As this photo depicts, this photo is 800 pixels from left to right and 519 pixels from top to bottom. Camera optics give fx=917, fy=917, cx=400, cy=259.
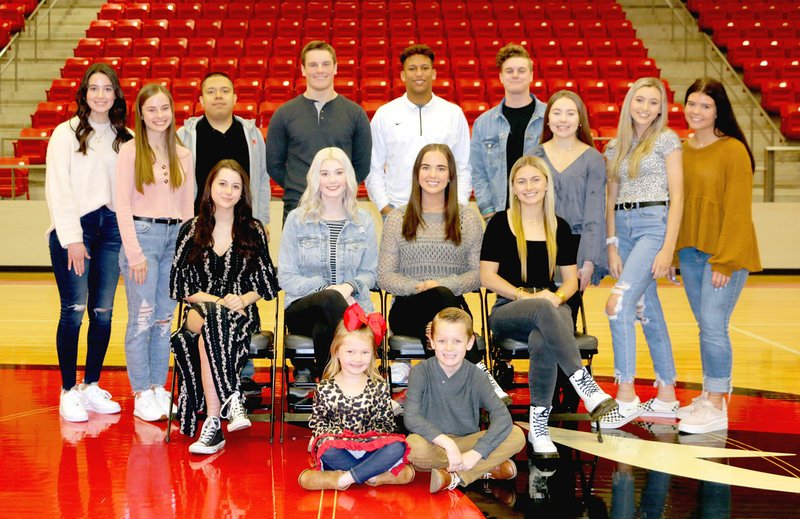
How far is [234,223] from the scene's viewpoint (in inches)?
148

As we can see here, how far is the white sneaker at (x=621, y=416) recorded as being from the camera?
3812 mm

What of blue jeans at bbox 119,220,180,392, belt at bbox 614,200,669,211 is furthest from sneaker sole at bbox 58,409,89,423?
belt at bbox 614,200,669,211

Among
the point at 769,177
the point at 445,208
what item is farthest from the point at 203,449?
the point at 769,177

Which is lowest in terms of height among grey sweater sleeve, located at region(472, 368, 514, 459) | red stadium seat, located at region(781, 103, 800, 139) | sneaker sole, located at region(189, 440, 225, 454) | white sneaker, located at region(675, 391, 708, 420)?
sneaker sole, located at region(189, 440, 225, 454)

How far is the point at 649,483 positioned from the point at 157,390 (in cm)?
213

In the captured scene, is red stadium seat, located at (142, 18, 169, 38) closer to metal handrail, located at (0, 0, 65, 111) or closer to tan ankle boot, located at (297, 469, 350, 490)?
metal handrail, located at (0, 0, 65, 111)

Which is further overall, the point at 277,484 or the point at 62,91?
the point at 62,91

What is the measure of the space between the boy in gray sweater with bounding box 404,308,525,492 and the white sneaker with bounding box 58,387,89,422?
5.01 feet

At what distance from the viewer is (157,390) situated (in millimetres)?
4023

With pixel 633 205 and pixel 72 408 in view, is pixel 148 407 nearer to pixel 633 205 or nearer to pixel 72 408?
pixel 72 408

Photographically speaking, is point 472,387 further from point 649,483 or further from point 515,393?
point 515,393

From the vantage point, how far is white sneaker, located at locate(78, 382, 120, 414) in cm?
401

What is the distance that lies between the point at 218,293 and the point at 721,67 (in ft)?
30.4

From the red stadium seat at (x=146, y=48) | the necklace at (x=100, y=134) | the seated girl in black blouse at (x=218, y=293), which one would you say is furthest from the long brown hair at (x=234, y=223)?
the red stadium seat at (x=146, y=48)
